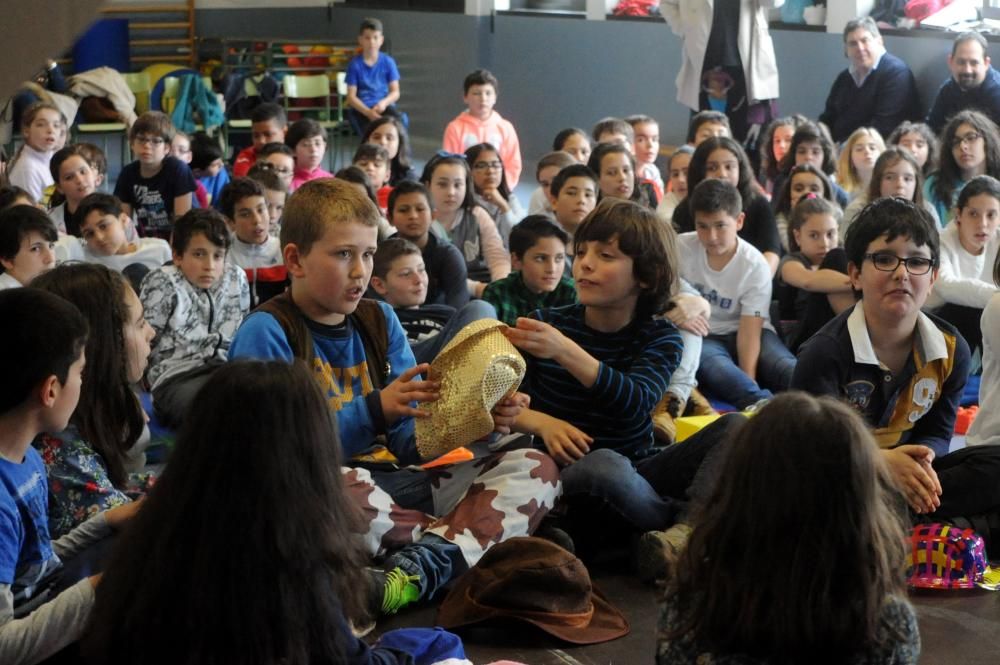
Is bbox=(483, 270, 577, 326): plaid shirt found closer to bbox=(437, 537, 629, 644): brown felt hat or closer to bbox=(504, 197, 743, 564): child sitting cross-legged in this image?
bbox=(504, 197, 743, 564): child sitting cross-legged

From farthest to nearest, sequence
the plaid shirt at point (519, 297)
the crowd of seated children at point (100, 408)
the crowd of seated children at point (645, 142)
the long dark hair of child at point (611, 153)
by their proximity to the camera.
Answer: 1. the crowd of seated children at point (645, 142)
2. the long dark hair of child at point (611, 153)
3. the plaid shirt at point (519, 297)
4. the crowd of seated children at point (100, 408)

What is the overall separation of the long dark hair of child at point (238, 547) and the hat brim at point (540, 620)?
0.85 m

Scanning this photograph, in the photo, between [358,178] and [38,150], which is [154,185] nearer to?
[38,150]

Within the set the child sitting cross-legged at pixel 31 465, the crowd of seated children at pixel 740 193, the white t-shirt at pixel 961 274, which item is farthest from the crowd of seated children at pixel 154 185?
the child sitting cross-legged at pixel 31 465

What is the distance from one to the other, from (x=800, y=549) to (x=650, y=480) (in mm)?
1359

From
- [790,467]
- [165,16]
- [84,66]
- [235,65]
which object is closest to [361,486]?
[790,467]

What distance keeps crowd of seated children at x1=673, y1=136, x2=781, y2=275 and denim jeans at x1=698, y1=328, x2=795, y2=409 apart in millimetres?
433

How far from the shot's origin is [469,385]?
A: 2535 mm

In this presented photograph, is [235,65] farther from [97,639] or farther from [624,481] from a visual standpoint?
[97,639]

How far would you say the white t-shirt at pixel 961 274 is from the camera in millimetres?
4176

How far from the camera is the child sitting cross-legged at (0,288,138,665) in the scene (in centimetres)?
196

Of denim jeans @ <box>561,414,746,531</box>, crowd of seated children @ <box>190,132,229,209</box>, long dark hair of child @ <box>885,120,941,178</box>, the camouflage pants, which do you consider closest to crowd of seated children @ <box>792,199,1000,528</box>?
denim jeans @ <box>561,414,746,531</box>

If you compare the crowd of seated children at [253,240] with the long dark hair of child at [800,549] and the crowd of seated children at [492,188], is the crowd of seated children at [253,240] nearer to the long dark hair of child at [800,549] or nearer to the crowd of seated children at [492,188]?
the crowd of seated children at [492,188]

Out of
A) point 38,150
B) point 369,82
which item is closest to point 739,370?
point 38,150
